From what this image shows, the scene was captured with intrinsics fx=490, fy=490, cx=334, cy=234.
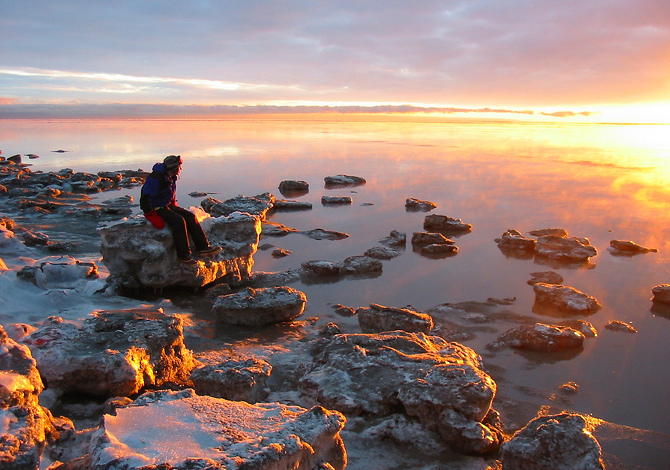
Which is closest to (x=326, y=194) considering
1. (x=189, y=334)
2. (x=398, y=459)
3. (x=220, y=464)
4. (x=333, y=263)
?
(x=333, y=263)

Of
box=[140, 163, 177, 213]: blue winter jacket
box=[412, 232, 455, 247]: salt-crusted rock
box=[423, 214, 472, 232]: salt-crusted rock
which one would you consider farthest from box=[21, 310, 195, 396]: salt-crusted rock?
box=[423, 214, 472, 232]: salt-crusted rock

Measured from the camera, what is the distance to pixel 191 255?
895 cm

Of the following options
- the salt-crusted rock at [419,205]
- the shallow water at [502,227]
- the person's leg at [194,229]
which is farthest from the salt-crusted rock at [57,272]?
the salt-crusted rock at [419,205]

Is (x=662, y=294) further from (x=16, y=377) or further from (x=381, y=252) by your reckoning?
(x=16, y=377)

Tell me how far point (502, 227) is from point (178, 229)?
9.59 meters

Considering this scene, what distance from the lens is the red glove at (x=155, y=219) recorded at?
27.9ft

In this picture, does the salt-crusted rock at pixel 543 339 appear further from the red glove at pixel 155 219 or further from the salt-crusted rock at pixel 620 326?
the red glove at pixel 155 219

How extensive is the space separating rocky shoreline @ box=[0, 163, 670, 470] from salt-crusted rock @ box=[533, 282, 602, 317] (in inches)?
1.1

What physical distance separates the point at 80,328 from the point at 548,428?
5125 mm

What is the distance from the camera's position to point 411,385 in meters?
4.98

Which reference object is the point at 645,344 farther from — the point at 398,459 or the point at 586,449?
the point at 398,459

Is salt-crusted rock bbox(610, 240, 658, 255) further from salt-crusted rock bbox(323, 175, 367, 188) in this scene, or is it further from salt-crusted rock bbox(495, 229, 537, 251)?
salt-crusted rock bbox(323, 175, 367, 188)

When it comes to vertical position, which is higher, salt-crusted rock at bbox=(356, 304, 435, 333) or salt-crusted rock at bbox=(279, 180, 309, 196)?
salt-crusted rock at bbox=(279, 180, 309, 196)

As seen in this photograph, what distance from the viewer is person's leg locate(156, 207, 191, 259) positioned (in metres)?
8.55
